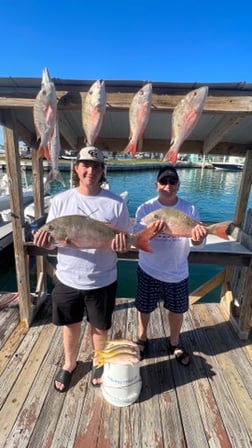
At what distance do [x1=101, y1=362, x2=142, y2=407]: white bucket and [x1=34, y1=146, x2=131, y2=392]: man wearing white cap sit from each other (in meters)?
0.37

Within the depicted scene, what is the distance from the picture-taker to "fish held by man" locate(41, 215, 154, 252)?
1.92 metres

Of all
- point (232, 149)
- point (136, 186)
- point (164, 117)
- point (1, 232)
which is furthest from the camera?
point (136, 186)

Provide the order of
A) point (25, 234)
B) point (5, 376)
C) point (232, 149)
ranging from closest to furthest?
point (5, 376) → point (25, 234) → point (232, 149)

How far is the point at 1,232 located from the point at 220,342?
711 centimetres

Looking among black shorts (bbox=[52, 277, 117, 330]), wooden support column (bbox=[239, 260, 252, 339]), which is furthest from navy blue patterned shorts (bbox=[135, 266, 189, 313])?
wooden support column (bbox=[239, 260, 252, 339])

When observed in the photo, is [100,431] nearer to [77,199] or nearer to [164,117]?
[77,199]

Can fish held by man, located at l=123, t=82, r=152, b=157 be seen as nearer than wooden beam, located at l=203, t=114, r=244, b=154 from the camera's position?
Yes

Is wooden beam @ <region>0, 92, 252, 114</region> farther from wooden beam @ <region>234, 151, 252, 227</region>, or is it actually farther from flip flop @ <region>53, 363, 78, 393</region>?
flip flop @ <region>53, 363, 78, 393</region>

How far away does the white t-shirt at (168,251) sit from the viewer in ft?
7.85

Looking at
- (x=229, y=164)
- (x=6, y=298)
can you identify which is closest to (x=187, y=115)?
(x=6, y=298)

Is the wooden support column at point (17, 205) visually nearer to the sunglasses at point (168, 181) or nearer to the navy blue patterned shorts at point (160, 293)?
the navy blue patterned shorts at point (160, 293)

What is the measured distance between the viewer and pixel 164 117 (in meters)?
2.96

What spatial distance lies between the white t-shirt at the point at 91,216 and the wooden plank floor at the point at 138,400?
114 centimetres

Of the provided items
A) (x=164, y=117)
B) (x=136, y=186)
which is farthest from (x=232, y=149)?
(x=136, y=186)
